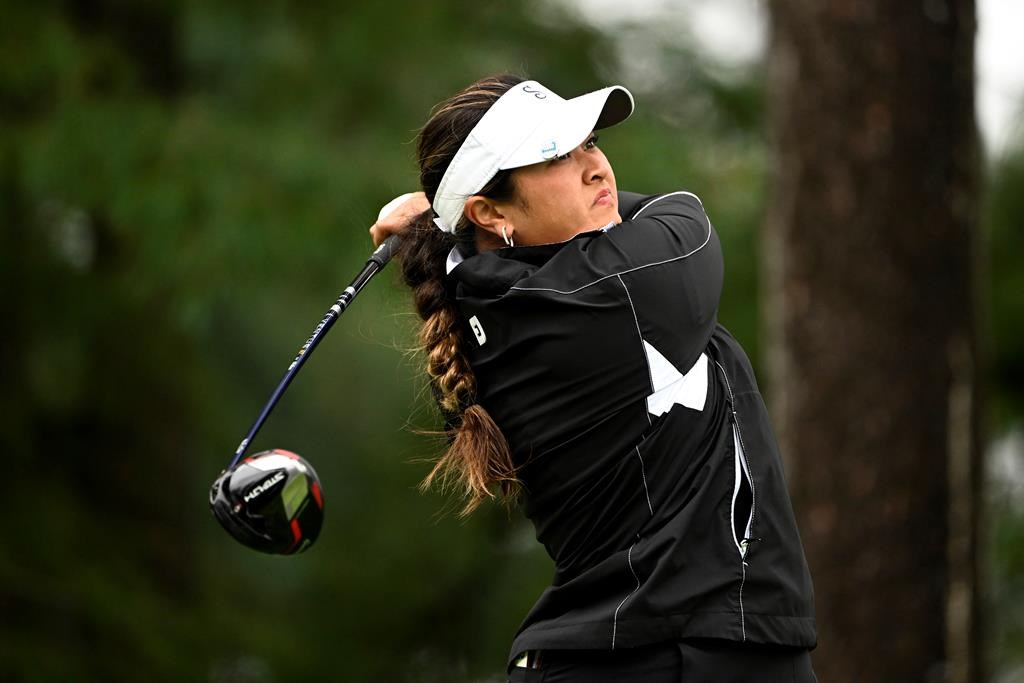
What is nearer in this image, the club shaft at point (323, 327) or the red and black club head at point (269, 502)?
the red and black club head at point (269, 502)

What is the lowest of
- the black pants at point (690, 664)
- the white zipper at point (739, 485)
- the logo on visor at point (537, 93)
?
the black pants at point (690, 664)

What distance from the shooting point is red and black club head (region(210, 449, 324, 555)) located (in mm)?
2795

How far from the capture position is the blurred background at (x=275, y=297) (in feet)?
23.0

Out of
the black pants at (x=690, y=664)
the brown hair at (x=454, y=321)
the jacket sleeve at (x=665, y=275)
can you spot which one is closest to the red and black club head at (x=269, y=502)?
the brown hair at (x=454, y=321)

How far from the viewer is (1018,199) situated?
26.4 ft

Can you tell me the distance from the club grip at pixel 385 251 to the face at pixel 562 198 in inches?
13.6

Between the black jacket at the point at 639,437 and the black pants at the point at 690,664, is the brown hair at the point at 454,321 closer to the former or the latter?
the black jacket at the point at 639,437

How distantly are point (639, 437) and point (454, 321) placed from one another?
1.52 feet

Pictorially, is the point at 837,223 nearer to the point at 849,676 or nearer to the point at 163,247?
the point at 849,676

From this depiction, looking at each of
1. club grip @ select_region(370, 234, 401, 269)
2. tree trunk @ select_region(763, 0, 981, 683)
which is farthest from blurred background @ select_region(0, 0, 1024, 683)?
club grip @ select_region(370, 234, 401, 269)

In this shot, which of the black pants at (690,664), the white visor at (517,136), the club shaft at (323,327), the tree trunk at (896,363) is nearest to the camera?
the black pants at (690,664)

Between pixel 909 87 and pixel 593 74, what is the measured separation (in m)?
3.27

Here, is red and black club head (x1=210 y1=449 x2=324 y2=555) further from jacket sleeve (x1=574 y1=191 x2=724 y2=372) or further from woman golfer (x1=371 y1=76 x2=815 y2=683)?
jacket sleeve (x1=574 y1=191 x2=724 y2=372)

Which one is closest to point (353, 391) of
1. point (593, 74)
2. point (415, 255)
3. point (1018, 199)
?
point (593, 74)
